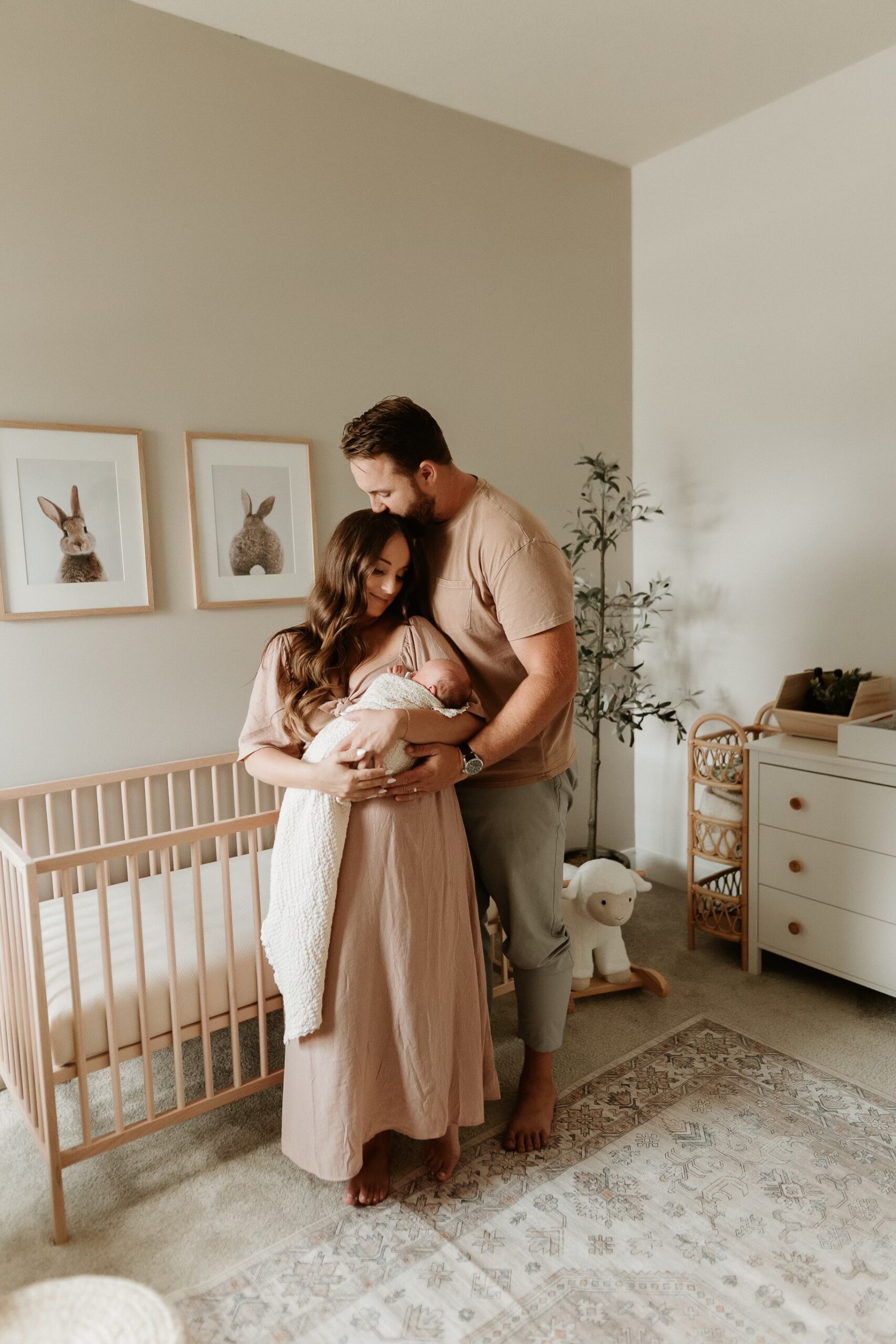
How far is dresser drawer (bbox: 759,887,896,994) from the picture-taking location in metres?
2.33

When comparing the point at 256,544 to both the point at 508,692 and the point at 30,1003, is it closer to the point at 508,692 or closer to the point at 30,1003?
the point at 508,692

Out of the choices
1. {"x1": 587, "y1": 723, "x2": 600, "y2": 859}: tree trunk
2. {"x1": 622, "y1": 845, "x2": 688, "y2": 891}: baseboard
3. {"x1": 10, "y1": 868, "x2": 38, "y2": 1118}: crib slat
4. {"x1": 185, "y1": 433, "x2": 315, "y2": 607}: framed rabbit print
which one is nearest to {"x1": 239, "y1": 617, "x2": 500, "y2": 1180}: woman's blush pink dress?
{"x1": 10, "y1": 868, "x2": 38, "y2": 1118}: crib slat

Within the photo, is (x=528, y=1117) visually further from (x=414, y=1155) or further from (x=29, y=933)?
(x=29, y=933)

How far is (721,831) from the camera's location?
282cm

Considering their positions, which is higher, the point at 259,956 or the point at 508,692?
the point at 508,692

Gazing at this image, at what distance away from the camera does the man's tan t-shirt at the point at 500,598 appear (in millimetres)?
1671

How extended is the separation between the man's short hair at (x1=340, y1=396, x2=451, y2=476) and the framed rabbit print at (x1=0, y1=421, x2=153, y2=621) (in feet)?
2.71

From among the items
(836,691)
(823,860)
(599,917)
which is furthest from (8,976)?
(836,691)

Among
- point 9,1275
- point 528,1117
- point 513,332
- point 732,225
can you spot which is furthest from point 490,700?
point 732,225

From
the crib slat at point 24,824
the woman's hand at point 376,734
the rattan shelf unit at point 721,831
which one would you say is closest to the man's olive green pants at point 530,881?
the woman's hand at point 376,734

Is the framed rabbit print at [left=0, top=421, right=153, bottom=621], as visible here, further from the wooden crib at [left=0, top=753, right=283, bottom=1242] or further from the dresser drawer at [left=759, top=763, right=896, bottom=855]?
the dresser drawer at [left=759, top=763, right=896, bottom=855]

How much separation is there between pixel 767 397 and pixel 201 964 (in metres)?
2.32

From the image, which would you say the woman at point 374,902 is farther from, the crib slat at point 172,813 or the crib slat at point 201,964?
the crib slat at point 172,813

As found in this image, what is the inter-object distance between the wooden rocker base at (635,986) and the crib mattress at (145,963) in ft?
2.87
